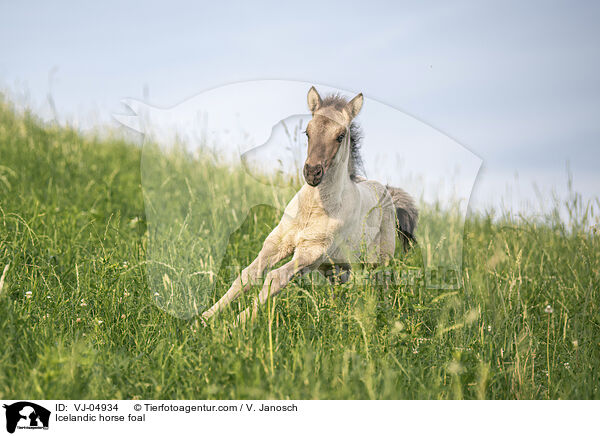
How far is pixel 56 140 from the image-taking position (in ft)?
29.8

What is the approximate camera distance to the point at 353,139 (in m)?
3.49

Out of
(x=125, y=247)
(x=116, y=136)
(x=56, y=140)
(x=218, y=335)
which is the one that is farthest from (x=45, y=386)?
(x=116, y=136)

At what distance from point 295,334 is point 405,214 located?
1.41 m

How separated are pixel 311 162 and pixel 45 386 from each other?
2.05 meters

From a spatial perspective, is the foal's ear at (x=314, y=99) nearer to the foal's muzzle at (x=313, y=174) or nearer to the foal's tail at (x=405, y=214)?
the foal's muzzle at (x=313, y=174)

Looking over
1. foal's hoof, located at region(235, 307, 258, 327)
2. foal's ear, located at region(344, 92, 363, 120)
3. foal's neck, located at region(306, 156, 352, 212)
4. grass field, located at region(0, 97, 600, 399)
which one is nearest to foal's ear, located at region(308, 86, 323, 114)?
foal's ear, located at region(344, 92, 363, 120)

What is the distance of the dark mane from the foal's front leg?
67 cm

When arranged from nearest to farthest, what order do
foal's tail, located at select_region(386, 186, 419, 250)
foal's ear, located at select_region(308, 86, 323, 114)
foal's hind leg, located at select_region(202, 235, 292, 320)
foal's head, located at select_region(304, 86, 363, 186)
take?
foal's head, located at select_region(304, 86, 363, 186)
foal's ear, located at select_region(308, 86, 323, 114)
foal's hind leg, located at select_region(202, 235, 292, 320)
foal's tail, located at select_region(386, 186, 419, 250)

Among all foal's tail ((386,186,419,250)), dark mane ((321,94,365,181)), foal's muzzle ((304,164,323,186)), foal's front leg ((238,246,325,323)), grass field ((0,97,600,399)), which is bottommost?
grass field ((0,97,600,399))

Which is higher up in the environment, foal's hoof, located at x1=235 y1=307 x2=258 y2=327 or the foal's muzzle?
the foal's muzzle

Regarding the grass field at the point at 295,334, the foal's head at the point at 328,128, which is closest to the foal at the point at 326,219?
the foal's head at the point at 328,128

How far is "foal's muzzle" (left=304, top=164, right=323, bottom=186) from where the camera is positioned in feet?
9.75

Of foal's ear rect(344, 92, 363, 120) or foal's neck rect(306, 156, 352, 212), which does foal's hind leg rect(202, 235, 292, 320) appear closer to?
foal's neck rect(306, 156, 352, 212)

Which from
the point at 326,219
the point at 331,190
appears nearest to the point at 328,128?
the point at 331,190
